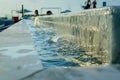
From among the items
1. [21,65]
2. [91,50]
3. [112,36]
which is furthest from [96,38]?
[21,65]

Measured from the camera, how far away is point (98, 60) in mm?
2330

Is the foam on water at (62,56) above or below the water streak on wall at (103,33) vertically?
below

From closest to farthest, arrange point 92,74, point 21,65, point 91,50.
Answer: point 92,74 → point 21,65 → point 91,50

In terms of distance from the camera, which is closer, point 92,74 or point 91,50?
point 92,74

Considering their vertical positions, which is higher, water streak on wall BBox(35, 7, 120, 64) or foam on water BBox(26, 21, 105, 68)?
water streak on wall BBox(35, 7, 120, 64)

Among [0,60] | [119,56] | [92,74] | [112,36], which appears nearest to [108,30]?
[112,36]

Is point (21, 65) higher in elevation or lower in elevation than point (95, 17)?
lower

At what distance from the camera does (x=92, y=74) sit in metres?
1.57

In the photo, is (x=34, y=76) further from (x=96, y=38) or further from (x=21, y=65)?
(x=96, y=38)

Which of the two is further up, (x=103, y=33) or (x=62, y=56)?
(x=103, y=33)

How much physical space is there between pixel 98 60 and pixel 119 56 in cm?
37

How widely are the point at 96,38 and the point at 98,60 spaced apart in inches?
17.5

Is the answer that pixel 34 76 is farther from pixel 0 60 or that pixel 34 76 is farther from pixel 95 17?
pixel 95 17

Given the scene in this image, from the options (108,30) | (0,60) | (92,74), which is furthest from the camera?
(108,30)
